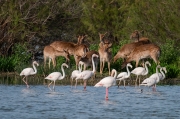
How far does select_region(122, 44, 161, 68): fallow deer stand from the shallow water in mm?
3249

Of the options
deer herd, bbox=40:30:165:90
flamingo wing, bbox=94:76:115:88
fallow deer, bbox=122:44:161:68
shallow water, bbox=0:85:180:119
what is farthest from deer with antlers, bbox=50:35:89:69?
flamingo wing, bbox=94:76:115:88

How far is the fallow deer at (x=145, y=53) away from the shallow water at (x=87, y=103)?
3249 millimetres

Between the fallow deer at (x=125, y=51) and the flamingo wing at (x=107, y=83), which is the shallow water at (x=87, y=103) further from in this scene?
the fallow deer at (x=125, y=51)

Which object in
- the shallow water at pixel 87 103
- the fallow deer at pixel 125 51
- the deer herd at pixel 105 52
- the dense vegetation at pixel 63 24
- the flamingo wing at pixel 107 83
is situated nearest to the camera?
the shallow water at pixel 87 103

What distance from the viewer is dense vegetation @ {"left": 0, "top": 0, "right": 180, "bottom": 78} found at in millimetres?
27031

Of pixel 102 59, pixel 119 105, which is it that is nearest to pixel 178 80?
pixel 102 59

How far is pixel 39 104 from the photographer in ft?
56.7

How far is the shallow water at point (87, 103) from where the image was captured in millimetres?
15512

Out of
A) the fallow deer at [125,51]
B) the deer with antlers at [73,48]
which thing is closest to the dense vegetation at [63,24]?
the fallow deer at [125,51]

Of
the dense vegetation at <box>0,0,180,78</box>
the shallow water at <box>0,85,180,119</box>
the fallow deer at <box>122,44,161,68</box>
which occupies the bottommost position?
the shallow water at <box>0,85,180,119</box>

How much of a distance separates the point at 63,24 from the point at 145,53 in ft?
22.1

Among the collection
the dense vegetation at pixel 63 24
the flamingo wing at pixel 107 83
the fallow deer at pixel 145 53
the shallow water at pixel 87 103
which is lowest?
the shallow water at pixel 87 103

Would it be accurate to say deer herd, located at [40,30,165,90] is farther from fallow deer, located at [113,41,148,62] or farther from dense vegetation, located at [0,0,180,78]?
dense vegetation, located at [0,0,180,78]

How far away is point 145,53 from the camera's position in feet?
83.9
